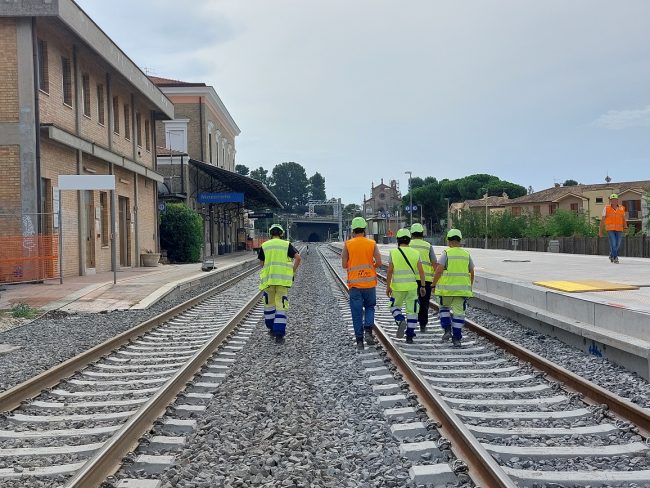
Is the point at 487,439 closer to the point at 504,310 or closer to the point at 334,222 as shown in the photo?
the point at 504,310

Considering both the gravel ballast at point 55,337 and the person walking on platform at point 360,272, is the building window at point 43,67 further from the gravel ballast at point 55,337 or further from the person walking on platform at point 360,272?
the person walking on platform at point 360,272

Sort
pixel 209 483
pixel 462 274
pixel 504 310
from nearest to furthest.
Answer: pixel 209 483 < pixel 462 274 < pixel 504 310

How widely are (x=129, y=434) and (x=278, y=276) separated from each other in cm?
499

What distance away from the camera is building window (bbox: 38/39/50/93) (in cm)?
1922

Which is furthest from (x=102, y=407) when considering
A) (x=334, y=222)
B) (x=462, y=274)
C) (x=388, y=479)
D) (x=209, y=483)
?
(x=334, y=222)

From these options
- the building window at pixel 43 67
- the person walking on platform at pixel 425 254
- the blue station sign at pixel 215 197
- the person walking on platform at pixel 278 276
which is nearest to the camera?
the person walking on platform at pixel 278 276

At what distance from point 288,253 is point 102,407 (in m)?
4.26

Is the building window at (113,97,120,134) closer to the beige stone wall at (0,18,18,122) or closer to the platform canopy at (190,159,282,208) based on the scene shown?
the beige stone wall at (0,18,18,122)

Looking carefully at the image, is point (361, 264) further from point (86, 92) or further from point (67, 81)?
point (86, 92)

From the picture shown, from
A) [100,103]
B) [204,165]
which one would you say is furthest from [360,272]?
[204,165]

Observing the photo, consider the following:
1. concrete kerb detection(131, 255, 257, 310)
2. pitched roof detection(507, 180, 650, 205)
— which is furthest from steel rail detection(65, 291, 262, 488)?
pitched roof detection(507, 180, 650, 205)

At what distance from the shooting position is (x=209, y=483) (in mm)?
4270

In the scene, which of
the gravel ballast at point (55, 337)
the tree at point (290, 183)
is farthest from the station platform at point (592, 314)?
the tree at point (290, 183)

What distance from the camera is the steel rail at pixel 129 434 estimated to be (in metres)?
4.14
